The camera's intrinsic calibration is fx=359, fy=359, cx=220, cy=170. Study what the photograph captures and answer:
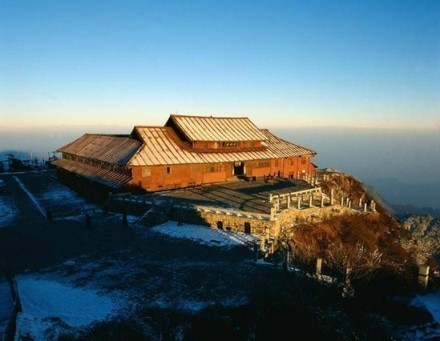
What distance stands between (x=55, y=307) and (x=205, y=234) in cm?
1177

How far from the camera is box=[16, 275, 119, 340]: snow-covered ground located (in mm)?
14055

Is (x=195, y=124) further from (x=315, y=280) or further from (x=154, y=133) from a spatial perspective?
(x=315, y=280)

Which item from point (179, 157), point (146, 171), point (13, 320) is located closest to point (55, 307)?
point (13, 320)

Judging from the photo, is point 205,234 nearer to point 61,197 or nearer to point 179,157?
point 179,157

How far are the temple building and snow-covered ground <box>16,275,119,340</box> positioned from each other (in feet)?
53.9

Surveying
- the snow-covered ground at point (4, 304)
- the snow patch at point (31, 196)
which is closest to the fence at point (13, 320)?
the snow-covered ground at point (4, 304)

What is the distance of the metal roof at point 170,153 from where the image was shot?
3562 cm

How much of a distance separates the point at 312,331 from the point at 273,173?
110 feet

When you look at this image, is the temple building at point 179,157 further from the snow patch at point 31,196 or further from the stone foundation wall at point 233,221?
the stone foundation wall at point 233,221

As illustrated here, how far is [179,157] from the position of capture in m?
37.5

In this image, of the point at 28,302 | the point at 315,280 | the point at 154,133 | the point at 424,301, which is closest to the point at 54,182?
the point at 154,133

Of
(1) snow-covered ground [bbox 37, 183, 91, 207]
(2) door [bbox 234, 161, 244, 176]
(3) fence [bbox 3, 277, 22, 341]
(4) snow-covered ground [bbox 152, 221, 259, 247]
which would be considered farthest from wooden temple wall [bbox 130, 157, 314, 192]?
(3) fence [bbox 3, 277, 22, 341]

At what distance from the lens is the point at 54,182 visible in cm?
5109

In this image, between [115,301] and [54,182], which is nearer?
[115,301]
